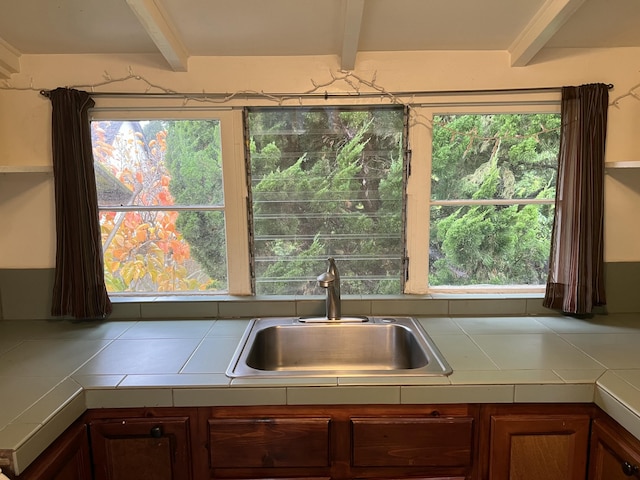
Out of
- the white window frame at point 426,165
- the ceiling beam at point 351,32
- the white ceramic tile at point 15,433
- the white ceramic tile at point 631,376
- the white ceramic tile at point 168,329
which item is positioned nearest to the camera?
the white ceramic tile at point 15,433

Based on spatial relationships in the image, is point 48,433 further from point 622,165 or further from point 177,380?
point 622,165

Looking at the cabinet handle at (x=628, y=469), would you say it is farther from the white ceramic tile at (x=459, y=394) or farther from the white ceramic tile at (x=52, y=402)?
the white ceramic tile at (x=52, y=402)

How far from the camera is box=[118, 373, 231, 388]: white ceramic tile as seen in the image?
1215 mm

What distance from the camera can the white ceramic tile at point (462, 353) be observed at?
1.30m

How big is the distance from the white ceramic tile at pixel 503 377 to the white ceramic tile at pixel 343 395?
0.20m

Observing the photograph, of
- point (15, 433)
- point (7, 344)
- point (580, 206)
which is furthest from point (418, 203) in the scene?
point (7, 344)

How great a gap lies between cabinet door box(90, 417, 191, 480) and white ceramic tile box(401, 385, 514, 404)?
0.69 meters

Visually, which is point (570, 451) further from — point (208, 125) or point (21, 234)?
point (21, 234)

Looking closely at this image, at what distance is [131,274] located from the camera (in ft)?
6.14

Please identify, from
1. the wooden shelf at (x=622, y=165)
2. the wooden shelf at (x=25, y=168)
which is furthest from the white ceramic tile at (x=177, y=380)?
the wooden shelf at (x=622, y=165)

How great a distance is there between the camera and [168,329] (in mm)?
1675

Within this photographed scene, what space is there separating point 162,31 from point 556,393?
1726 millimetres

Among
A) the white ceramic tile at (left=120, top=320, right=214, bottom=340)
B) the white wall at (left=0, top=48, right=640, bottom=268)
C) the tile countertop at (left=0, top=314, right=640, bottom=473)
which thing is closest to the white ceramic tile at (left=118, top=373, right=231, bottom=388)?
the tile countertop at (left=0, top=314, right=640, bottom=473)

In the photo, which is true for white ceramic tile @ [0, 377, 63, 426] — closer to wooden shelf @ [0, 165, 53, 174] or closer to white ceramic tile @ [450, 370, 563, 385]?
wooden shelf @ [0, 165, 53, 174]
